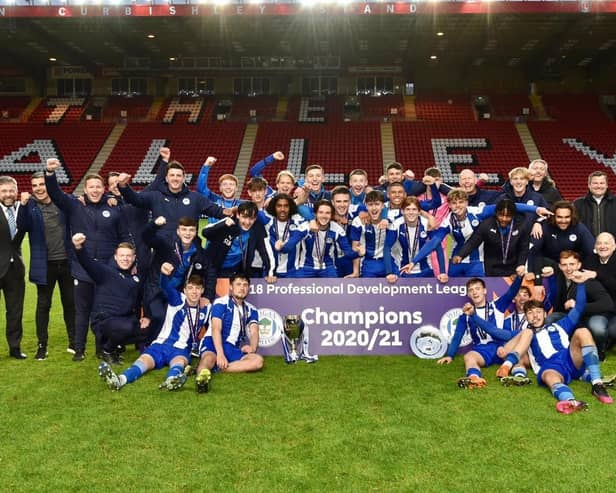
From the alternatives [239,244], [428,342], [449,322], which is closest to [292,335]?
[239,244]

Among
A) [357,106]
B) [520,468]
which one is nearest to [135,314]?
[520,468]

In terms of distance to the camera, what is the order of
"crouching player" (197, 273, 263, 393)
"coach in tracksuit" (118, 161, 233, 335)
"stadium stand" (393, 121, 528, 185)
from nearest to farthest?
"crouching player" (197, 273, 263, 393) < "coach in tracksuit" (118, 161, 233, 335) < "stadium stand" (393, 121, 528, 185)

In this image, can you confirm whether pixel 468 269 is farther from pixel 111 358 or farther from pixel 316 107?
pixel 316 107

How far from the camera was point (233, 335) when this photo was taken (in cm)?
550

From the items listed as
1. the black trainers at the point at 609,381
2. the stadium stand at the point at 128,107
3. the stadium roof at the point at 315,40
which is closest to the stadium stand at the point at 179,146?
the stadium stand at the point at 128,107

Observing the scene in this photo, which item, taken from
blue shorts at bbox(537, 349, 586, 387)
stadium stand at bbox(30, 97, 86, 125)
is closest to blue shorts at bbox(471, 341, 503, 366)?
blue shorts at bbox(537, 349, 586, 387)

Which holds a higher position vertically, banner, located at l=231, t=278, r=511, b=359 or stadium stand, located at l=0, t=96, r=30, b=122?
stadium stand, located at l=0, t=96, r=30, b=122

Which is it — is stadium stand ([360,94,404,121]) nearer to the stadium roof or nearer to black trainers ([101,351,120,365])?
the stadium roof

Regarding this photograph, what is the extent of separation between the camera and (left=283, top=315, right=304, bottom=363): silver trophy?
225 inches

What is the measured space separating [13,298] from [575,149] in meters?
28.1

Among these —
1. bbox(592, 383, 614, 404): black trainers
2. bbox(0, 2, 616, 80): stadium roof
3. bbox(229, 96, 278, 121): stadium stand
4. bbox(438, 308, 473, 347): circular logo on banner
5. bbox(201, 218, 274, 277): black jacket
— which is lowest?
bbox(592, 383, 614, 404): black trainers

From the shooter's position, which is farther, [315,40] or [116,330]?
[315,40]

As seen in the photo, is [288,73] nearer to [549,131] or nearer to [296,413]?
[549,131]

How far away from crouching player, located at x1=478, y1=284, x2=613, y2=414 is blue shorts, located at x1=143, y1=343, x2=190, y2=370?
2.80 m
